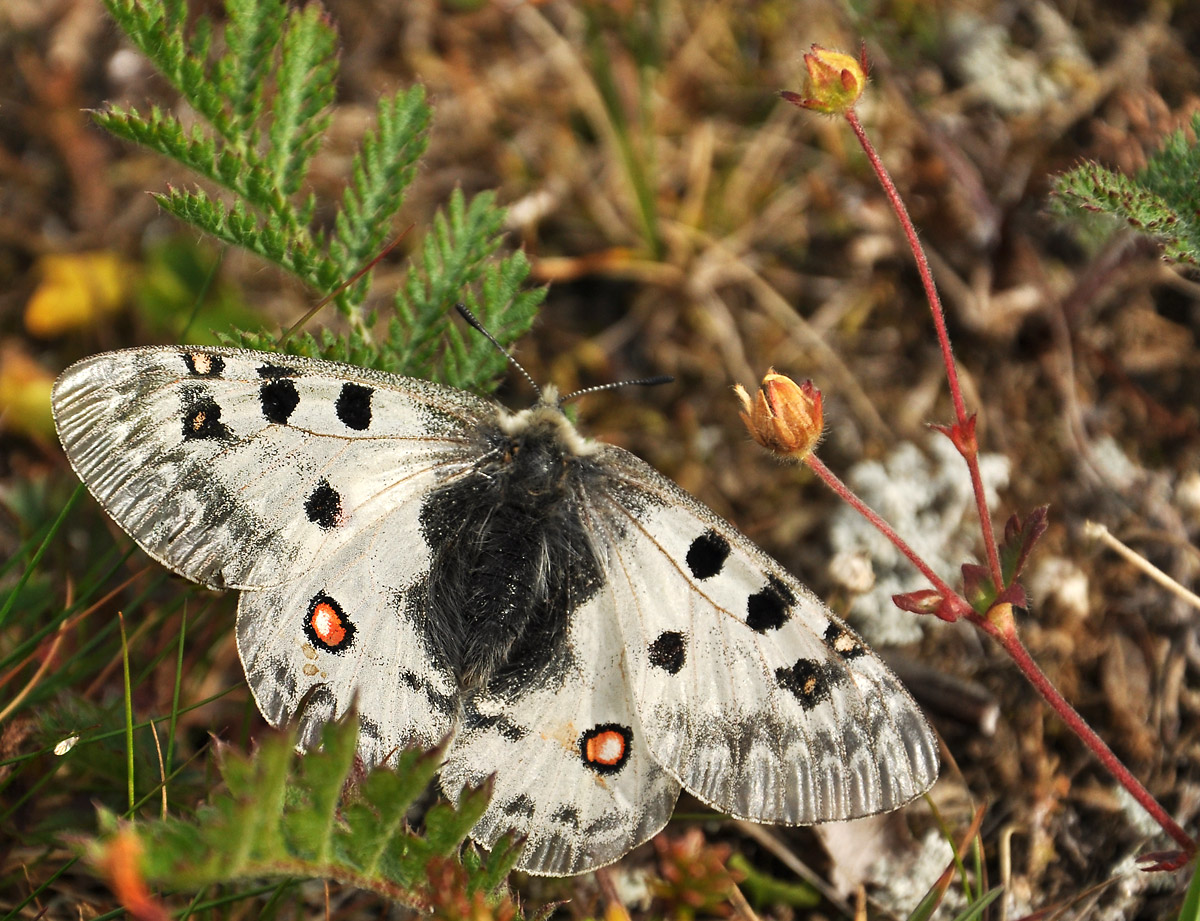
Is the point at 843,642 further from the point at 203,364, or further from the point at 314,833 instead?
the point at 203,364

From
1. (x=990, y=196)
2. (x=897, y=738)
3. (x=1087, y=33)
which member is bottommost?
(x=897, y=738)

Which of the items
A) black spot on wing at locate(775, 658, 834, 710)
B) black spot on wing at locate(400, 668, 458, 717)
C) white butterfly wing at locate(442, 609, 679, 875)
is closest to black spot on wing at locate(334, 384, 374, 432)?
black spot on wing at locate(400, 668, 458, 717)

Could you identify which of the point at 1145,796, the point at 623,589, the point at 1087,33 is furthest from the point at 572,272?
the point at 1145,796

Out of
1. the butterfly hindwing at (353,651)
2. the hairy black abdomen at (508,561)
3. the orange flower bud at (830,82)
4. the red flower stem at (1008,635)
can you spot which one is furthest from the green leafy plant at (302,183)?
the red flower stem at (1008,635)

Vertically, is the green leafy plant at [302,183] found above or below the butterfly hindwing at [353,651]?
above

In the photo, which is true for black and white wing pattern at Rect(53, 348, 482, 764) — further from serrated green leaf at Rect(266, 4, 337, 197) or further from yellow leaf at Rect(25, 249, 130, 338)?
yellow leaf at Rect(25, 249, 130, 338)

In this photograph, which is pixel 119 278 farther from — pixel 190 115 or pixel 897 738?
pixel 897 738

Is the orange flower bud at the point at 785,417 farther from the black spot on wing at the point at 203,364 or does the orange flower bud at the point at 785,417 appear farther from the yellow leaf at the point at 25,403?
the yellow leaf at the point at 25,403
